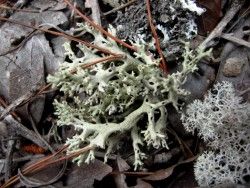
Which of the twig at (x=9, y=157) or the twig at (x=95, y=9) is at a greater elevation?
the twig at (x=95, y=9)

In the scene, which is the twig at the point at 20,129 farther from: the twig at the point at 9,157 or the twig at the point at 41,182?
the twig at the point at 41,182

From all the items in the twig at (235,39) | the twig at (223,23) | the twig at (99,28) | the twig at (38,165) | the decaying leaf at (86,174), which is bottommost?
the decaying leaf at (86,174)

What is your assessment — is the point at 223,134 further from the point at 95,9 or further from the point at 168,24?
the point at 95,9

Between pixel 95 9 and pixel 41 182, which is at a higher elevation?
pixel 95 9

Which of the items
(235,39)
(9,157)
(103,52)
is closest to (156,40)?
(103,52)

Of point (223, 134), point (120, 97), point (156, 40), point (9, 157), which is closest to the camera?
Answer: point (223, 134)

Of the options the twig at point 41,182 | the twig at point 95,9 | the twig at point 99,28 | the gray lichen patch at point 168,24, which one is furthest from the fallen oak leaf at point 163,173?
the twig at point 95,9

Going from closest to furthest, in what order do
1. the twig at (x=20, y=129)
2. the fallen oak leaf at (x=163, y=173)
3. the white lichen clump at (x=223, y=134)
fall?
the white lichen clump at (x=223, y=134)
the fallen oak leaf at (x=163, y=173)
the twig at (x=20, y=129)

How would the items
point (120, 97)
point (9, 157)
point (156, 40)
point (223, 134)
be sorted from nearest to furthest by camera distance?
point (223, 134), point (120, 97), point (156, 40), point (9, 157)
